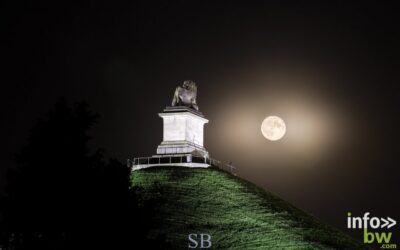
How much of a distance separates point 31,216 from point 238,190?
3725 cm

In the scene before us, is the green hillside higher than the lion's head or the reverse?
the reverse

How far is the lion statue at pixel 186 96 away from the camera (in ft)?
263

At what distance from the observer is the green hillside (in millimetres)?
56688

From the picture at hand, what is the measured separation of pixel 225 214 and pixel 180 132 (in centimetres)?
1847

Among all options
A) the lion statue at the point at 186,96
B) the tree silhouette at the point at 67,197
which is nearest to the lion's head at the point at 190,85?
the lion statue at the point at 186,96

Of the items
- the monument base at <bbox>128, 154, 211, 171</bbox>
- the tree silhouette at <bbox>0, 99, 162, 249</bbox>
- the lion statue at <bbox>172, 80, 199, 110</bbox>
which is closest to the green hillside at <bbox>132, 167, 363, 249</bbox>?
the monument base at <bbox>128, 154, 211, 171</bbox>

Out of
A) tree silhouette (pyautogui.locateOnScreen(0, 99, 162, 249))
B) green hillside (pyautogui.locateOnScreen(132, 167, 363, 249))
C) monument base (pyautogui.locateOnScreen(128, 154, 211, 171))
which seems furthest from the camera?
monument base (pyautogui.locateOnScreen(128, 154, 211, 171))

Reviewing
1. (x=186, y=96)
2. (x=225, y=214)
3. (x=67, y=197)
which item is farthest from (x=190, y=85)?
(x=67, y=197)

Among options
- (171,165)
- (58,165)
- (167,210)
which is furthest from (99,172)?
(171,165)

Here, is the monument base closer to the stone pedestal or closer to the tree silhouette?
A: the stone pedestal

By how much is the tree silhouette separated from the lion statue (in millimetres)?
47551

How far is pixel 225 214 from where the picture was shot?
61250mm

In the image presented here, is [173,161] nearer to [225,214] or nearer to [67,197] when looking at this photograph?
[225,214]

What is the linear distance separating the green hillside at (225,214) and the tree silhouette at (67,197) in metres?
20.8
